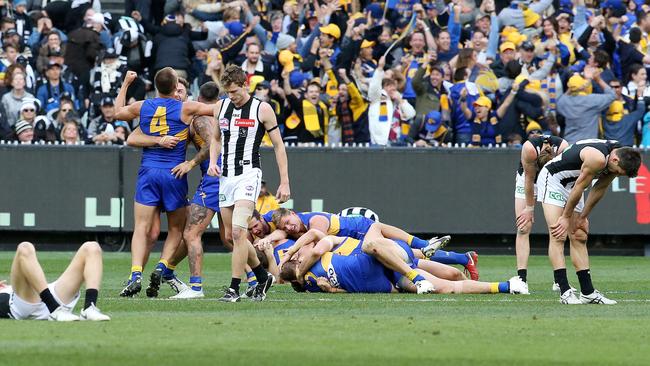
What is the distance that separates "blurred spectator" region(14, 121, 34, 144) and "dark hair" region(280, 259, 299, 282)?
855cm

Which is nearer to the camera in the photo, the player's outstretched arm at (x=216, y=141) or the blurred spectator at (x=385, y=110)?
the player's outstretched arm at (x=216, y=141)

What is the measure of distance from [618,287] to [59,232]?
9993mm

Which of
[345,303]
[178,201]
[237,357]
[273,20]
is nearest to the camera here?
[237,357]

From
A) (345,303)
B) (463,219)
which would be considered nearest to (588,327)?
(345,303)

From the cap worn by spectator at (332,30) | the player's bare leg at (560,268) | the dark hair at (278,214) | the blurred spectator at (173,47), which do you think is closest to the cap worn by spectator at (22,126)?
the blurred spectator at (173,47)

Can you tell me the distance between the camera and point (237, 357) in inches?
380

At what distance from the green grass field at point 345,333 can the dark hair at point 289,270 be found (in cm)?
69

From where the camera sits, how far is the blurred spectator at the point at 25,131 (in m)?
23.4

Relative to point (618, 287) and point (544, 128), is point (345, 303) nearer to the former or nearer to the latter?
point (618, 287)

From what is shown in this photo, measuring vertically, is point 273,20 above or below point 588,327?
above

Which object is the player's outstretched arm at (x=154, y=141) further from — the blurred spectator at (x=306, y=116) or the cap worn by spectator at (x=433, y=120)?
the cap worn by spectator at (x=433, y=120)

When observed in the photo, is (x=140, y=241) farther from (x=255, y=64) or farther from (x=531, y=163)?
(x=255, y=64)

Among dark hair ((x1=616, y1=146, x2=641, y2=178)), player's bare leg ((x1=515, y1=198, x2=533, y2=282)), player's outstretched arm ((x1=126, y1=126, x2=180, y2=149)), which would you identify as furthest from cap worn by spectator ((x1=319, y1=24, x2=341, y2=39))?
dark hair ((x1=616, y1=146, x2=641, y2=178))

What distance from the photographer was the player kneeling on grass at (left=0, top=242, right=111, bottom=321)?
11102 millimetres
